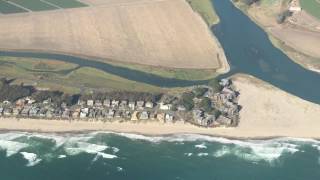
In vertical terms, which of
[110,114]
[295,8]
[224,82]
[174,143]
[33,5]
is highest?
[295,8]

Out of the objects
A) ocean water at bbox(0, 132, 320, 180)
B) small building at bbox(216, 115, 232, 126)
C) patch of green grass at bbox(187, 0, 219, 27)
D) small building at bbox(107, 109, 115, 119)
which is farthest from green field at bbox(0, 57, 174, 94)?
patch of green grass at bbox(187, 0, 219, 27)

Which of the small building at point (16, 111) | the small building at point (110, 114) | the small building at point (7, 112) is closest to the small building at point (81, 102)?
the small building at point (110, 114)

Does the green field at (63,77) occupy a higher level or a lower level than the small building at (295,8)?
lower

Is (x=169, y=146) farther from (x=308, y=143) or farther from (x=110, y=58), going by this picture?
(x=110, y=58)

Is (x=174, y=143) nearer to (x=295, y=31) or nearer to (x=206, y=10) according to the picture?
(x=295, y=31)

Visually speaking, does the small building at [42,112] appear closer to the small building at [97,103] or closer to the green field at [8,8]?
the small building at [97,103]

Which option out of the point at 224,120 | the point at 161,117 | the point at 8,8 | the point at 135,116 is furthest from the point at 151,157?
the point at 8,8

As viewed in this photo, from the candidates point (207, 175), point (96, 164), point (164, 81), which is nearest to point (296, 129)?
point (207, 175)

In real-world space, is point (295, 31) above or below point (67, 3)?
below
